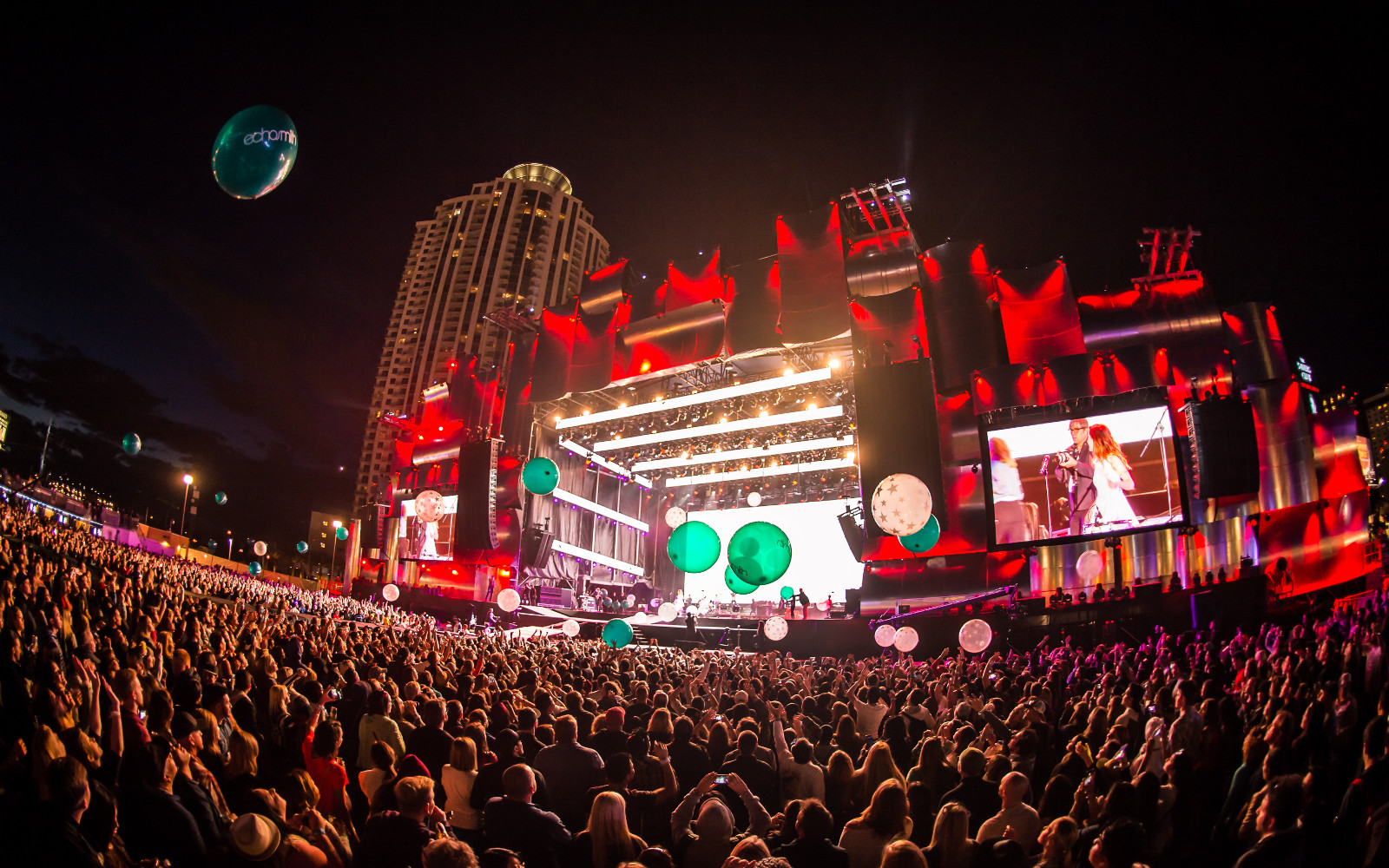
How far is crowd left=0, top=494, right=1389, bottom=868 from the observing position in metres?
2.69

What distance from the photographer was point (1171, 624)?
12797 mm

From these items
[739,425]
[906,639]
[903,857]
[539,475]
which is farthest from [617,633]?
[903,857]

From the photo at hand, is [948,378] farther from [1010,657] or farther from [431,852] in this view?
[431,852]

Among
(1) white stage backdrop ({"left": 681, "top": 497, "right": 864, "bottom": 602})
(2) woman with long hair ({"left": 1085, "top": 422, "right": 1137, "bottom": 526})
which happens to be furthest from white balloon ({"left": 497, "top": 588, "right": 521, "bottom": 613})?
(2) woman with long hair ({"left": 1085, "top": 422, "right": 1137, "bottom": 526})

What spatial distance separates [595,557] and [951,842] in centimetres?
2766

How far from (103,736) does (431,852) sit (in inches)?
126

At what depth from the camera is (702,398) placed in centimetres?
2125

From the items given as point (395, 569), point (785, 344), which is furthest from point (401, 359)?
point (785, 344)

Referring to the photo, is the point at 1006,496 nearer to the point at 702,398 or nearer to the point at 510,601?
the point at 702,398

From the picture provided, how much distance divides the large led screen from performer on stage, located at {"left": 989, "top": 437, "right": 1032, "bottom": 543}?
0.06 ft

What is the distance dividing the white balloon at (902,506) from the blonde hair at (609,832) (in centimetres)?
961

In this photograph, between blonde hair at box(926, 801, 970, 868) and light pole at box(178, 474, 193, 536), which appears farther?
light pole at box(178, 474, 193, 536)

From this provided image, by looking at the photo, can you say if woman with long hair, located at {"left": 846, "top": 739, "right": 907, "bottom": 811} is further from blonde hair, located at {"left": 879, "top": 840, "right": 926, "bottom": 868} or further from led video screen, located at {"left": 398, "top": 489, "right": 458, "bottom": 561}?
led video screen, located at {"left": 398, "top": 489, "right": 458, "bottom": 561}

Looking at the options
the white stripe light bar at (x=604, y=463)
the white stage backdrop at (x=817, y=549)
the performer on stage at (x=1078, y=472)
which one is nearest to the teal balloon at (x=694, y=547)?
the performer on stage at (x=1078, y=472)
